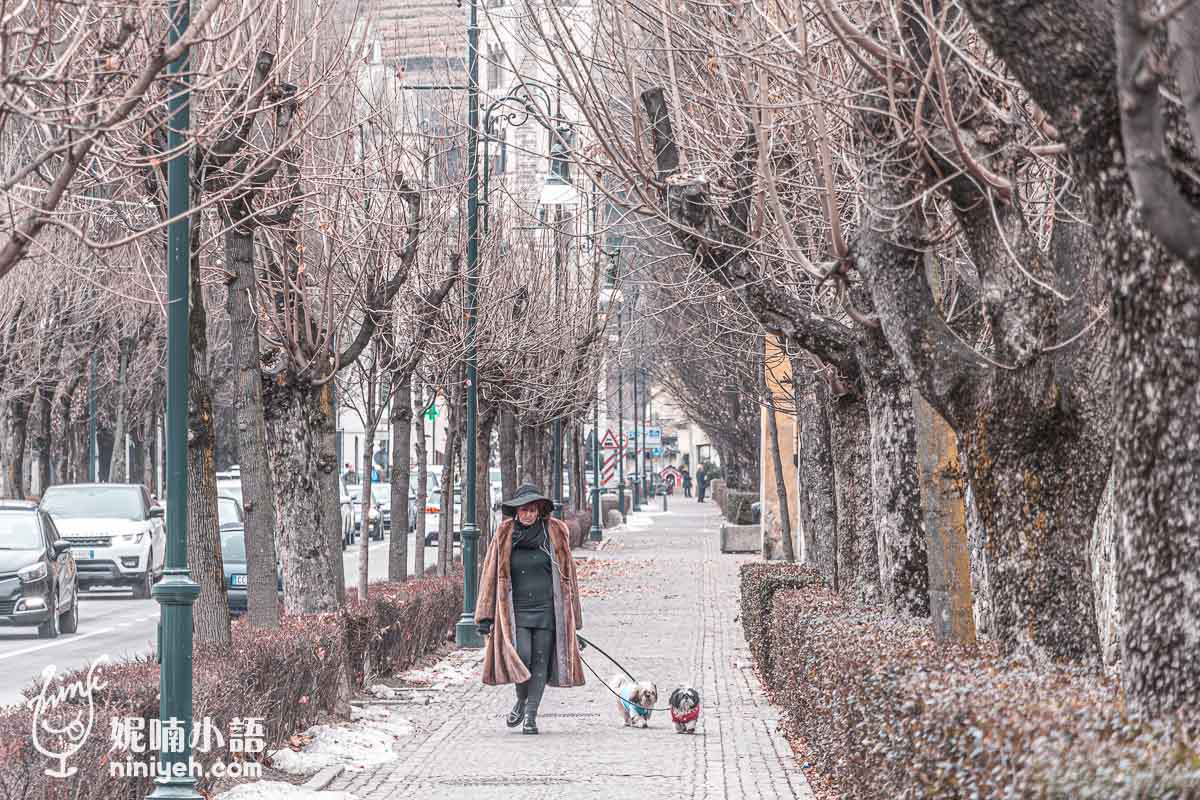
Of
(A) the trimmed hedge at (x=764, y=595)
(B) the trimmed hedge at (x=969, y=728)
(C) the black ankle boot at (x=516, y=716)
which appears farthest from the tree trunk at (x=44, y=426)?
(B) the trimmed hedge at (x=969, y=728)

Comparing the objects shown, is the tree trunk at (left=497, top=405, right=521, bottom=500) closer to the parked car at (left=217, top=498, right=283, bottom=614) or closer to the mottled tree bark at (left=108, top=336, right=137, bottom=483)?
the parked car at (left=217, top=498, right=283, bottom=614)

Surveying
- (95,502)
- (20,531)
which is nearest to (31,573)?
(20,531)

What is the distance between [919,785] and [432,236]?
1640 centimetres

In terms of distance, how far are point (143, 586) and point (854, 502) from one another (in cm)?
1641

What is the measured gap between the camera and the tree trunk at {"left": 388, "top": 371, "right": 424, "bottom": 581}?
2011 cm

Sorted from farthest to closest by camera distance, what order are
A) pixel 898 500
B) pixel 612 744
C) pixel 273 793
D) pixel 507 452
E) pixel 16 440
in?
pixel 16 440, pixel 507 452, pixel 612 744, pixel 898 500, pixel 273 793

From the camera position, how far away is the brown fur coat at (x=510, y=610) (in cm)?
1282

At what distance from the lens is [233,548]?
22953 mm

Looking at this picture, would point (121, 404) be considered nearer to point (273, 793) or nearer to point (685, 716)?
point (685, 716)

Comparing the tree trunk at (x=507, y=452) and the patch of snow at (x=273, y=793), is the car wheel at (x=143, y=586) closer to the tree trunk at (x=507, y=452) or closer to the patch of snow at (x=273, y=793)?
the tree trunk at (x=507, y=452)

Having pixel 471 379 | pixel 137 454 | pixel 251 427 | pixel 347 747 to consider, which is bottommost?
pixel 347 747

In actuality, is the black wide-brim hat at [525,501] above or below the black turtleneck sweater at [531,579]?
above

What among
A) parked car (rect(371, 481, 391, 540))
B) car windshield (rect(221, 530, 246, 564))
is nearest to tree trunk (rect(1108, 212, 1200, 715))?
car windshield (rect(221, 530, 246, 564))

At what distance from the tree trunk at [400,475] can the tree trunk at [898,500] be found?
367 inches
